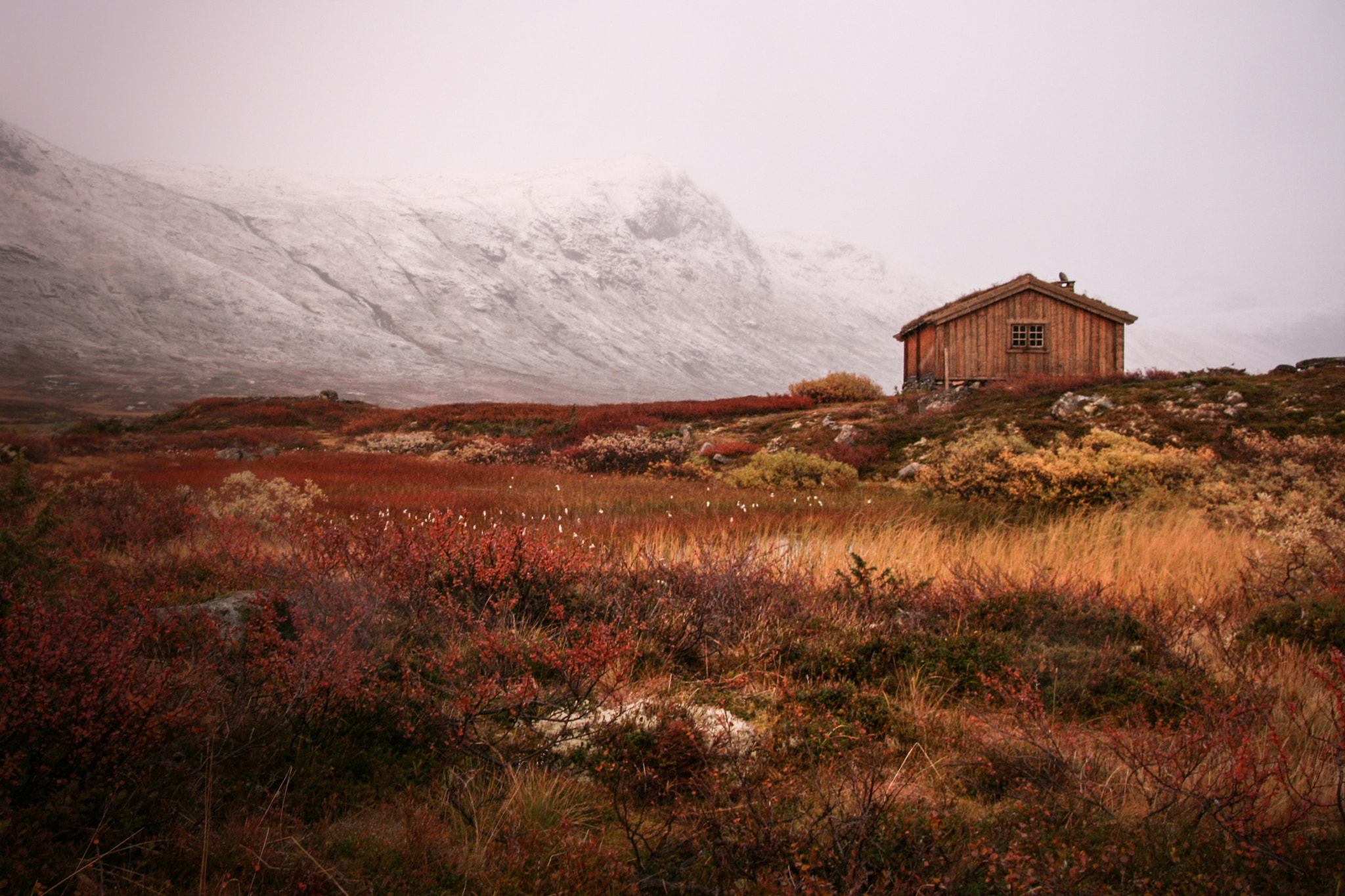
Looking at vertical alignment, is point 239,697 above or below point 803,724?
above

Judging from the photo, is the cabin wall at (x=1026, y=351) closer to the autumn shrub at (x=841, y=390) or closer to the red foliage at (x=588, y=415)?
the autumn shrub at (x=841, y=390)

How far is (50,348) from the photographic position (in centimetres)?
6538

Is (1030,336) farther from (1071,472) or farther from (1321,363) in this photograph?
(1071,472)

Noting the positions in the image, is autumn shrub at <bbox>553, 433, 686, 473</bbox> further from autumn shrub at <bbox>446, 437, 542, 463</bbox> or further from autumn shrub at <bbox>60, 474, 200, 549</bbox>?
autumn shrub at <bbox>60, 474, 200, 549</bbox>

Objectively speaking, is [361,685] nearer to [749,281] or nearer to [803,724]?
[803,724]

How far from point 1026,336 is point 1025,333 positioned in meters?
0.11

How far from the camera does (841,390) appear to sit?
29219mm

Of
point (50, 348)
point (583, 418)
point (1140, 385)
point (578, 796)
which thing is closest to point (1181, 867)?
point (578, 796)

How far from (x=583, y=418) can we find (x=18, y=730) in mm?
22975

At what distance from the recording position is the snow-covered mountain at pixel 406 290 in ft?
241

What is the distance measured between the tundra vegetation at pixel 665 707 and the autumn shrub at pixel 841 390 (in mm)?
21558

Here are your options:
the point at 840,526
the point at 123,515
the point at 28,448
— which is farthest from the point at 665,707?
the point at 28,448

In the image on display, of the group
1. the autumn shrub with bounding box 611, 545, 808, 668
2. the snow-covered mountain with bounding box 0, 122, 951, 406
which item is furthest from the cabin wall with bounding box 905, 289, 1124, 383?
the snow-covered mountain with bounding box 0, 122, 951, 406

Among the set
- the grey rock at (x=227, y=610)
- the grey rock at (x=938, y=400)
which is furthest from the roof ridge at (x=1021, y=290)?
the grey rock at (x=227, y=610)
